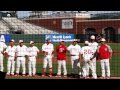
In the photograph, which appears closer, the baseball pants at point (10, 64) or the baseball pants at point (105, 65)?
the baseball pants at point (105, 65)

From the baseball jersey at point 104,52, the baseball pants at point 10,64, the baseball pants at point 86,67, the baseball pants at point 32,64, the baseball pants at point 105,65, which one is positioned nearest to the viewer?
the baseball jersey at point 104,52

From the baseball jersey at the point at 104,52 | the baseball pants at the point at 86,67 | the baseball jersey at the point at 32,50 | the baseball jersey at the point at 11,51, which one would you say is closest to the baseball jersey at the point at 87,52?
the baseball pants at the point at 86,67

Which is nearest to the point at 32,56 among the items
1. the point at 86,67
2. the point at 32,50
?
the point at 32,50

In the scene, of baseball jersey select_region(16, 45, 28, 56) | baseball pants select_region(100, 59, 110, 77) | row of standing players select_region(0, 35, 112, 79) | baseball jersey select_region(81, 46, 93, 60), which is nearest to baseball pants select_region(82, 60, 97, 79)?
row of standing players select_region(0, 35, 112, 79)

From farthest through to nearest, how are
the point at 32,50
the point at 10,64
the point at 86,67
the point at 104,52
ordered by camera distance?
1. the point at 10,64
2. the point at 32,50
3. the point at 86,67
4. the point at 104,52

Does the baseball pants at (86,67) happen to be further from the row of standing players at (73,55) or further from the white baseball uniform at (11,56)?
the white baseball uniform at (11,56)

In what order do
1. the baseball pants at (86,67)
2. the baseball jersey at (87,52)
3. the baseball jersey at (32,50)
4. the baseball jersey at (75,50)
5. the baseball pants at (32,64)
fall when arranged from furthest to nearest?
the baseball pants at (32,64), the baseball jersey at (32,50), the baseball jersey at (75,50), the baseball pants at (86,67), the baseball jersey at (87,52)

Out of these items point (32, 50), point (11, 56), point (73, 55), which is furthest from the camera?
point (11, 56)

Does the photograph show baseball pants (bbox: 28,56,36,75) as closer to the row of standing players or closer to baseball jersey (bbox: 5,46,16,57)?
the row of standing players

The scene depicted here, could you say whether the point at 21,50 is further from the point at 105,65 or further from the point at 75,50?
the point at 105,65

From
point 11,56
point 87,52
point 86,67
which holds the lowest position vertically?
point 86,67
